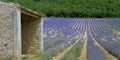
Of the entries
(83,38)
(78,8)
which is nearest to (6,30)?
(83,38)

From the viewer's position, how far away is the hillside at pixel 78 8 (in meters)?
47.0

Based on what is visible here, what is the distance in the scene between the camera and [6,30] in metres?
15.8

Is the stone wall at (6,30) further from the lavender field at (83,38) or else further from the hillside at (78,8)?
the hillside at (78,8)

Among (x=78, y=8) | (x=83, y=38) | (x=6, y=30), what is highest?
(x=78, y=8)

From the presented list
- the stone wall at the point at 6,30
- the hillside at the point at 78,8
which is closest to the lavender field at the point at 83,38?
the stone wall at the point at 6,30

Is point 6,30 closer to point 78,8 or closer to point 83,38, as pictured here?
point 83,38

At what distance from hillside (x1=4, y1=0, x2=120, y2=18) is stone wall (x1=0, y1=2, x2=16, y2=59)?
29.1 m

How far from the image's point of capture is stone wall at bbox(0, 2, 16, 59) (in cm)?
1555

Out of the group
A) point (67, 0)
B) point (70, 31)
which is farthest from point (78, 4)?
point (70, 31)

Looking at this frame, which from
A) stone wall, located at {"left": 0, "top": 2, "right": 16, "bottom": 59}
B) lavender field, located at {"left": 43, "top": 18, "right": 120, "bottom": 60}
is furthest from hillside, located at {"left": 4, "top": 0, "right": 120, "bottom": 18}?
stone wall, located at {"left": 0, "top": 2, "right": 16, "bottom": 59}

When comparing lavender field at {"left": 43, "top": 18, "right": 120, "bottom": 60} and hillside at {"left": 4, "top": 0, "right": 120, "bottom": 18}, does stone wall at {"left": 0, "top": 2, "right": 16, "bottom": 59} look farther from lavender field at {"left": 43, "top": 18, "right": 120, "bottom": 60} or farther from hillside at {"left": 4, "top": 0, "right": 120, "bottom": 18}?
hillside at {"left": 4, "top": 0, "right": 120, "bottom": 18}

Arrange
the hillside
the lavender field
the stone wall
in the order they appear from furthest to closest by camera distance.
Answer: the hillside → the lavender field → the stone wall

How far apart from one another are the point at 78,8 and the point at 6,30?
3476 centimetres

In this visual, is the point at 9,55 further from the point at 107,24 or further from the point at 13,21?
the point at 107,24
